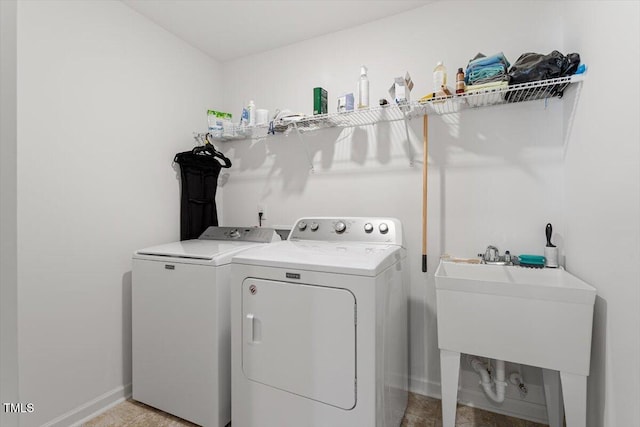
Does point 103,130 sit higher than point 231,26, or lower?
lower

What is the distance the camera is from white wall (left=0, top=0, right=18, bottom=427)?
427mm

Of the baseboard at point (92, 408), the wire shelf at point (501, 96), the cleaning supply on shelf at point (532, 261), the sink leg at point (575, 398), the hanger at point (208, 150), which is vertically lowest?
the baseboard at point (92, 408)

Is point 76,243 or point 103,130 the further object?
point 103,130

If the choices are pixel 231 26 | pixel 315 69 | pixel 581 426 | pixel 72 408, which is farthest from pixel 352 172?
pixel 72 408

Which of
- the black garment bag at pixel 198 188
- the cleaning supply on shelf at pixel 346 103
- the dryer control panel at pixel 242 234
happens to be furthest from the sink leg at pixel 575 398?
the black garment bag at pixel 198 188

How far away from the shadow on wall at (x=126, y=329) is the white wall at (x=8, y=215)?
5.98ft

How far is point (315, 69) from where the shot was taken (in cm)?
244

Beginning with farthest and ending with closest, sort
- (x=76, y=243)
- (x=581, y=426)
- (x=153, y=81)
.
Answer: (x=153, y=81), (x=76, y=243), (x=581, y=426)

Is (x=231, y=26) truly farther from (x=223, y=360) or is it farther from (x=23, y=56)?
(x=223, y=360)

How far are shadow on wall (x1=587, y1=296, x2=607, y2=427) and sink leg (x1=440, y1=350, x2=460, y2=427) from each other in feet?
1.78

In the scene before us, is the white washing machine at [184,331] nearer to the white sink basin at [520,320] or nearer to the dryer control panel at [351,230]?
the dryer control panel at [351,230]

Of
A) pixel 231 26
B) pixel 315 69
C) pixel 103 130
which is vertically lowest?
pixel 103 130

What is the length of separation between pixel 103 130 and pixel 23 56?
486 millimetres

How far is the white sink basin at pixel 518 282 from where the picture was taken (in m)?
1.25
